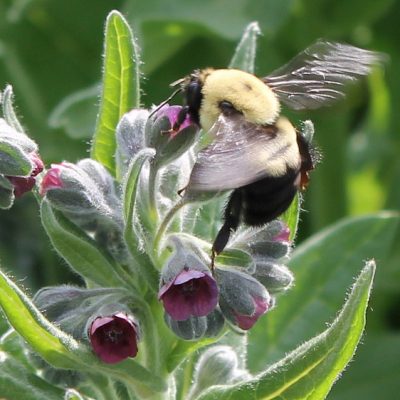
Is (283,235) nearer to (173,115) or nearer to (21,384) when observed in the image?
(173,115)

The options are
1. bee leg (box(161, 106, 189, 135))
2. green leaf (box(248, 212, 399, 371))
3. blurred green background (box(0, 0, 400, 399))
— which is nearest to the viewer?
bee leg (box(161, 106, 189, 135))

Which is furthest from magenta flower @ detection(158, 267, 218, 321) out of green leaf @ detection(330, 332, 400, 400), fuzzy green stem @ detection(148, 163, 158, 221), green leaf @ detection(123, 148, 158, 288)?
green leaf @ detection(330, 332, 400, 400)

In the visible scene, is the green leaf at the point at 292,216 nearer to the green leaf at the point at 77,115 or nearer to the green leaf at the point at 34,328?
the green leaf at the point at 34,328

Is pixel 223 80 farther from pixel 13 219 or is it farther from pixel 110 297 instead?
pixel 13 219

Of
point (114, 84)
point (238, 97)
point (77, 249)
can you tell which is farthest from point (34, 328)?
point (114, 84)

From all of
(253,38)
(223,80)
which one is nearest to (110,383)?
(223,80)

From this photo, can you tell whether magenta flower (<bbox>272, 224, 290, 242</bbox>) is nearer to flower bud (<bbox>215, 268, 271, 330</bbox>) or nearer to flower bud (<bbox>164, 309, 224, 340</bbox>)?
flower bud (<bbox>215, 268, 271, 330</bbox>)
